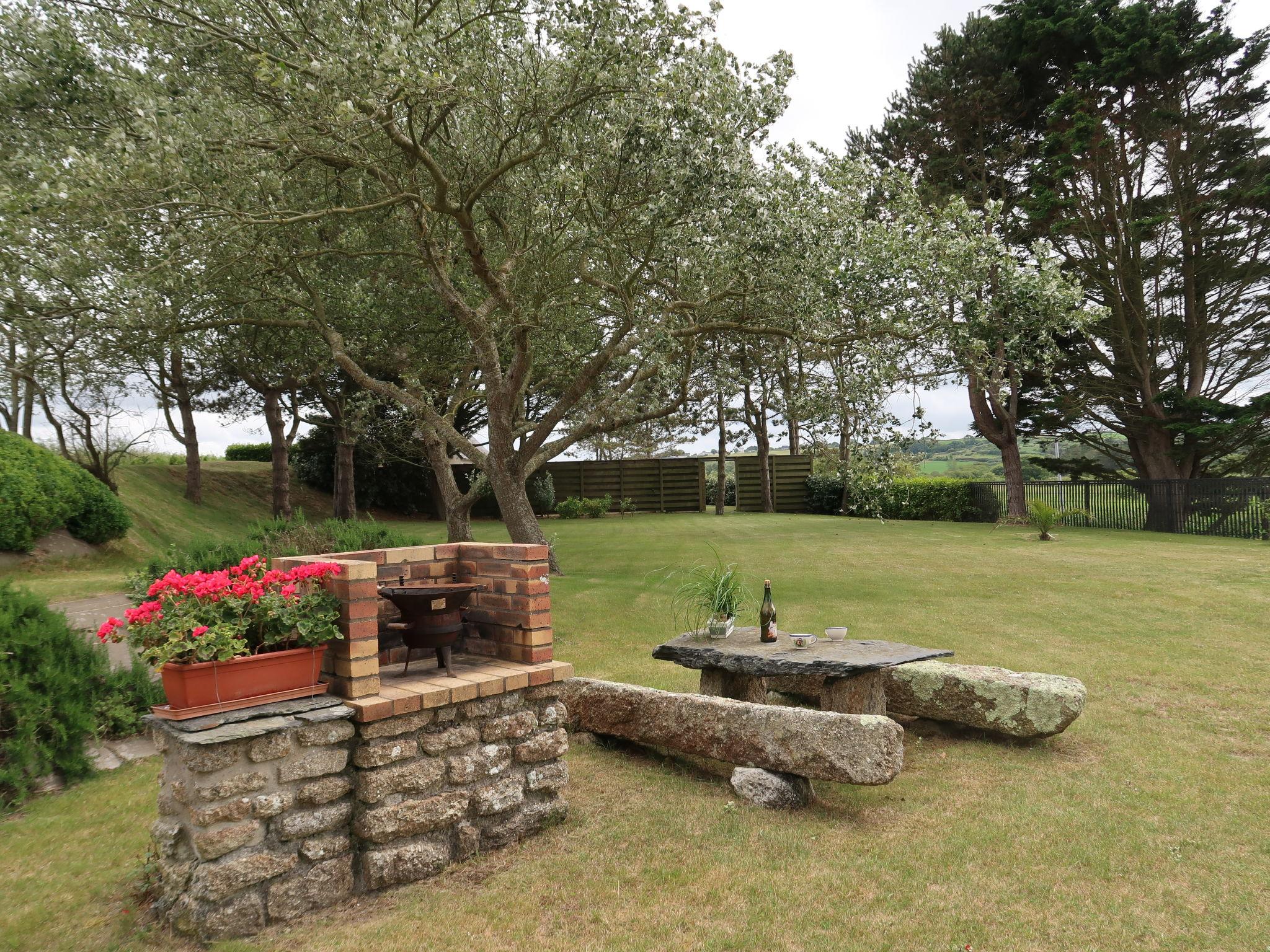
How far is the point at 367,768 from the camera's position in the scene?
354 centimetres

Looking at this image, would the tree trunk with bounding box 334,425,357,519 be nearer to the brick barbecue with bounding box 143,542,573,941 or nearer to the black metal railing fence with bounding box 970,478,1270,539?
the brick barbecue with bounding box 143,542,573,941

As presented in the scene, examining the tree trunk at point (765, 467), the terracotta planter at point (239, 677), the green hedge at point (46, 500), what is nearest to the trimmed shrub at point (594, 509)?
the tree trunk at point (765, 467)

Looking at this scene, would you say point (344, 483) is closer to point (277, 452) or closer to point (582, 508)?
point (277, 452)

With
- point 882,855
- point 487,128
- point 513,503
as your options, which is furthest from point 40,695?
point 487,128

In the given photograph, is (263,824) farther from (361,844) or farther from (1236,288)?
(1236,288)

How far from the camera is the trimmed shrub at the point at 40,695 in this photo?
182 inches

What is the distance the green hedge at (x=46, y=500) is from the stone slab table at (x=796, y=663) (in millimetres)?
10583

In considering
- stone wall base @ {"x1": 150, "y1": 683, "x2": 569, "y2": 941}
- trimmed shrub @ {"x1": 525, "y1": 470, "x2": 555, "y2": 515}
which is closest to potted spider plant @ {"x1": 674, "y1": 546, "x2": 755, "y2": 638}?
stone wall base @ {"x1": 150, "y1": 683, "x2": 569, "y2": 941}

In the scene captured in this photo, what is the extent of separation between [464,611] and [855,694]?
8.44ft

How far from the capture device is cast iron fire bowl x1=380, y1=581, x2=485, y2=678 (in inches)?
159

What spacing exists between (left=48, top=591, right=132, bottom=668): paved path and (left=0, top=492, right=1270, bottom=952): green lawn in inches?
80.9

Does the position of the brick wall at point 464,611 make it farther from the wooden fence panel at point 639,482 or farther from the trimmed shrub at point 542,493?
the wooden fence panel at point 639,482

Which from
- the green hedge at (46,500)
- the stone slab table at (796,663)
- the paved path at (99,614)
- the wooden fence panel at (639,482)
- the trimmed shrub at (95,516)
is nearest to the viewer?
the stone slab table at (796,663)

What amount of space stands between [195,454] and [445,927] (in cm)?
1920
